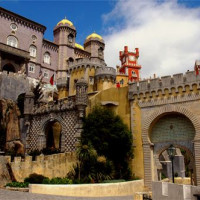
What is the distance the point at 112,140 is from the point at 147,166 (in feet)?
12.0

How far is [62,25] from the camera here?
2210 inches

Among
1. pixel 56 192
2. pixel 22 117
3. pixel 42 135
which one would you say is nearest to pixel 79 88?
pixel 42 135

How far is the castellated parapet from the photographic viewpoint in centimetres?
3753

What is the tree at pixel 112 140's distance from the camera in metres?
22.4

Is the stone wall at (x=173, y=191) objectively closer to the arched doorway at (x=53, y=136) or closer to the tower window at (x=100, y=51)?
the arched doorway at (x=53, y=136)

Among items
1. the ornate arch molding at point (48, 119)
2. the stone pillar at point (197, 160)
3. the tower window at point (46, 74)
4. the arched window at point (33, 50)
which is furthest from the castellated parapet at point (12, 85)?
the stone pillar at point (197, 160)

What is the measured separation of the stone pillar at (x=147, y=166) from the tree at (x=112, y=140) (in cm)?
127

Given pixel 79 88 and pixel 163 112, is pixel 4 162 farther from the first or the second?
pixel 163 112

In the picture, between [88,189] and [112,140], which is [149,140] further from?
[88,189]

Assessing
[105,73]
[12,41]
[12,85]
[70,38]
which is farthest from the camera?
[70,38]

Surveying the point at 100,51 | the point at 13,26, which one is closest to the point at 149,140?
the point at 13,26

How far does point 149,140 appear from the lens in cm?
2280

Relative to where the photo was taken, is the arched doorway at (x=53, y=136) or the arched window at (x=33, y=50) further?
the arched window at (x=33, y=50)

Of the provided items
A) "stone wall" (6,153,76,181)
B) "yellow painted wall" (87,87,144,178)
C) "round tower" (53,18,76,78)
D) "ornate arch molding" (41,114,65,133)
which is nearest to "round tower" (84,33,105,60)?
"round tower" (53,18,76,78)
